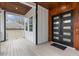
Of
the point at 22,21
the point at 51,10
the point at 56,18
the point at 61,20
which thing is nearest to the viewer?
the point at 61,20

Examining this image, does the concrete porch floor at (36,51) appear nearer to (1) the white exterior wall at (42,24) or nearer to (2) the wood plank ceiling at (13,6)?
(1) the white exterior wall at (42,24)

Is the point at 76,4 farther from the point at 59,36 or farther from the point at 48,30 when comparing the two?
the point at 48,30

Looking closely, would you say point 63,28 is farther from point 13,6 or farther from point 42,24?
point 13,6

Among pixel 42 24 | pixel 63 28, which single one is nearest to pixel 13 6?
pixel 42 24

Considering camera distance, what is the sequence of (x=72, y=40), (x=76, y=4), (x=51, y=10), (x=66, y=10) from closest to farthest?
(x=76, y=4), (x=72, y=40), (x=66, y=10), (x=51, y=10)

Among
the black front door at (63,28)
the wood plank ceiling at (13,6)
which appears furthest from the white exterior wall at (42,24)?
the wood plank ceiling at (13,6)

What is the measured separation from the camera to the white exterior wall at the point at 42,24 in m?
5.59

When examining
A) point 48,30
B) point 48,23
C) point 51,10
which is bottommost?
point 48,30

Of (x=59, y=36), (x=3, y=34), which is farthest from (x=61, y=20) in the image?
(x=3, y=34)

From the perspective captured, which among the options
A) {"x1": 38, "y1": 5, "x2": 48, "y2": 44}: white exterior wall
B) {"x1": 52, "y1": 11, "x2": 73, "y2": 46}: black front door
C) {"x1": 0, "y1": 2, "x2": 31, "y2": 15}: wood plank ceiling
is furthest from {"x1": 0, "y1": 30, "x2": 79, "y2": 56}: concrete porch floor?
{"x1": 0, "y1": 2, "x2": 31, "y2": 15}: wood plank ceiling

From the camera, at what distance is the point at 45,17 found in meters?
6.21

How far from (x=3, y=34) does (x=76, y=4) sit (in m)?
5.63

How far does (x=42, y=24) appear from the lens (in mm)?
5855

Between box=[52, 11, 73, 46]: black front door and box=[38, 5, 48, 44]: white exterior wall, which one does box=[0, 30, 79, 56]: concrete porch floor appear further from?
box=[38, 5, 48, 44]: white exterior wall
